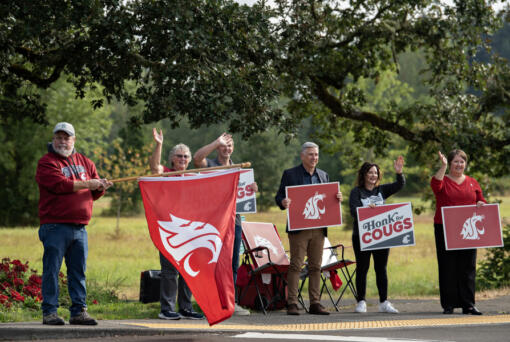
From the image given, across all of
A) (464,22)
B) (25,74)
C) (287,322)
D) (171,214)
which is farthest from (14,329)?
(464,22)

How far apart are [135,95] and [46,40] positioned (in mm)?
1646

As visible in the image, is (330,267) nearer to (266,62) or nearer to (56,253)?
(266,62)

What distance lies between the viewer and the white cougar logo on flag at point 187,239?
873 centimetres

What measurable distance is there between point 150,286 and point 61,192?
431cm

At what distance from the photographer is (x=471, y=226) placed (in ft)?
37.9

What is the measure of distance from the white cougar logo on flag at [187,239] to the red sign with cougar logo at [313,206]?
276 cm

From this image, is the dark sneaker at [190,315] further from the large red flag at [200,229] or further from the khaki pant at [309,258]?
the large red flag at [200,229]

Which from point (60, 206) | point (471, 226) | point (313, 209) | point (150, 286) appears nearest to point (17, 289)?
point (150, 286)

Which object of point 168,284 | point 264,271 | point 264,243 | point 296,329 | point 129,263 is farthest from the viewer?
point 129,263

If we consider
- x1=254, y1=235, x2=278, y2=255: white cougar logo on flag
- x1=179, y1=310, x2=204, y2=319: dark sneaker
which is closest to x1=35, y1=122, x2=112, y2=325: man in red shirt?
x1=179, y1=310, x2=204, y2=319: dark sneaker

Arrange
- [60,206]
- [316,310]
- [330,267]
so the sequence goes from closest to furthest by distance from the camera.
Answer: [60,206] < [316,310] < [330,267]

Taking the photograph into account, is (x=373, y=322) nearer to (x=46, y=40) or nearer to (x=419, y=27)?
(x=46, y=40)

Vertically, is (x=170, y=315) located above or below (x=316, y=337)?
above

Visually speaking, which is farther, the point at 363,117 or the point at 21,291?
the point at 363,117
